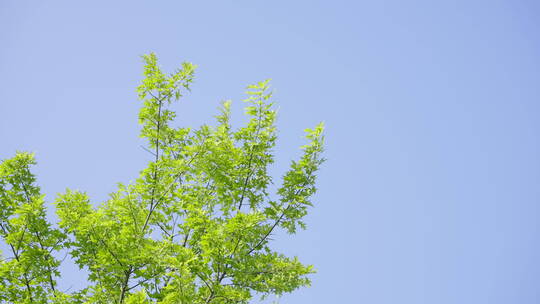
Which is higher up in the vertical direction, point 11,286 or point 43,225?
point 43,225

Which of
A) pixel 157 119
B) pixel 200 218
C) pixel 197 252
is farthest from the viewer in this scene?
pixel 157 119

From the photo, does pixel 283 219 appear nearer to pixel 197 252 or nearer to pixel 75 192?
pixel 197 252

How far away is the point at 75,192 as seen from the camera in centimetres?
1060

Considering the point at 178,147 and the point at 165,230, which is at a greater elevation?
the point at 178,147

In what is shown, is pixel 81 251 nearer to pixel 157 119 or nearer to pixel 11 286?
pixel 11 286

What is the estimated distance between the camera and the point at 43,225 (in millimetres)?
10727

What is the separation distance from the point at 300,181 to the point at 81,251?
498 cm

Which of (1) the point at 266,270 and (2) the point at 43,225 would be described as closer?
(1) the point at 266,270

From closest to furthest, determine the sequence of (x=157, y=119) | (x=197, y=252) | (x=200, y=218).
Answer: (x=200, y=218)
(x=197, y=252)
(x=157, y=119)

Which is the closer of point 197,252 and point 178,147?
point 197,252

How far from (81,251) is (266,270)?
13.5 feet

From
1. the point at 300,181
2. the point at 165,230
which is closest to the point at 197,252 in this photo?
the point at 165,230

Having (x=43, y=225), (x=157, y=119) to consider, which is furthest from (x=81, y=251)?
(x=157, y=119)

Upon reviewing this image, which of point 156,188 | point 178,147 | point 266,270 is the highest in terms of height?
point 178,147
